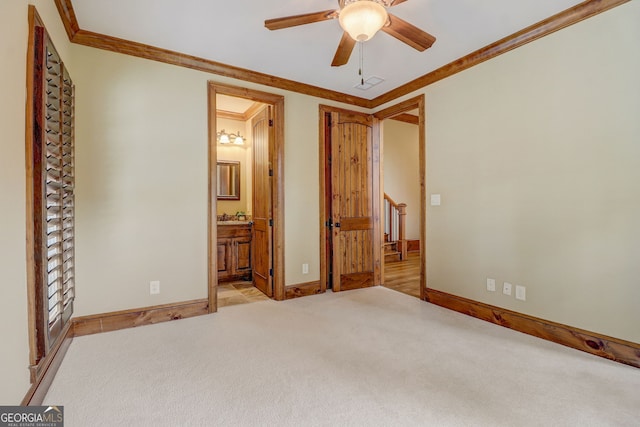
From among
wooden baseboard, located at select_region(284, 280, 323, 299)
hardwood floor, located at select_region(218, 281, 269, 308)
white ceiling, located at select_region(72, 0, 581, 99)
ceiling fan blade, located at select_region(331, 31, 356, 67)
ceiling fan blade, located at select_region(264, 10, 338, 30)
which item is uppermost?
white ceiling, located at select_region(72, 0, 581, 99)

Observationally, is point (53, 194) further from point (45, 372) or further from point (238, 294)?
point (238, 294)

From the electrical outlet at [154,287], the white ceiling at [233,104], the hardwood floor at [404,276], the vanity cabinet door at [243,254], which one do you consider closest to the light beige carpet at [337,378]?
the electrical outlet at [154,287]

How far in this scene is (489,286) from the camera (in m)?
3.08

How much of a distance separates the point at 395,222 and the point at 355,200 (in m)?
2.54

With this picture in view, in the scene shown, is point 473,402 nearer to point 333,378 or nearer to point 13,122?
point 333,378

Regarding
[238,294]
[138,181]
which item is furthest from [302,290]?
[138,181]

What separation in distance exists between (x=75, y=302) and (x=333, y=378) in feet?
7.94

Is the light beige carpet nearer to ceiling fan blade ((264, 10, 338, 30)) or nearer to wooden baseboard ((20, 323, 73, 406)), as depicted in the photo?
wooden baseboard ((20, 323, 73, 406))

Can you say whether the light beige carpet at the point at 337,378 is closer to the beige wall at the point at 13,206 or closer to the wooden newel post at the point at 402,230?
the beige wall at the point at 13,206

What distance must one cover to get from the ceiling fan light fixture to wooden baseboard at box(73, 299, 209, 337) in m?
2.95

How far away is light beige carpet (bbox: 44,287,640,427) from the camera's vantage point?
1.66 m

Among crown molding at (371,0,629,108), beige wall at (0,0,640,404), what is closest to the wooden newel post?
beige wall at (0,0,640,404)

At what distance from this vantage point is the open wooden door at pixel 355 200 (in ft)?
14.0

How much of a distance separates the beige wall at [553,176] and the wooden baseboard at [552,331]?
6cm
